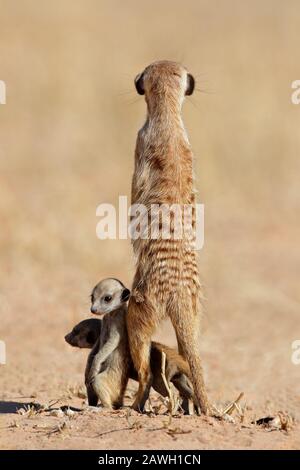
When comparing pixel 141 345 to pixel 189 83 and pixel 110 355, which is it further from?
pixel 189 83

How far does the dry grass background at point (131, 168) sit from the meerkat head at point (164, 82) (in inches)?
49.6

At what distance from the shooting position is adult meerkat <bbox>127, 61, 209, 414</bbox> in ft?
24.5

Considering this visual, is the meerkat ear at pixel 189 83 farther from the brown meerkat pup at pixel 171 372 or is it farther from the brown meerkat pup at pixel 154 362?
the brown meerkat pup at pixel 171 372

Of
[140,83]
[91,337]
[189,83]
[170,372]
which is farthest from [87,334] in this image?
[189,83]

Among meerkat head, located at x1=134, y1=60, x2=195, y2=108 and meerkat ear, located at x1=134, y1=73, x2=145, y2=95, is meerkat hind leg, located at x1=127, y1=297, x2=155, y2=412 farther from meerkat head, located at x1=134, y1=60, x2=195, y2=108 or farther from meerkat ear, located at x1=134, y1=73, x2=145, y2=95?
meerkat ear, located at x1=134, y1=73, x2=145, y2=95

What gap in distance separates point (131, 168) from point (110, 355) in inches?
559

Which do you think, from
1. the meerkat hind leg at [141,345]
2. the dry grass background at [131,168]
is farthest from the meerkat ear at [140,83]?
the meerkat hind leg at [141,345]

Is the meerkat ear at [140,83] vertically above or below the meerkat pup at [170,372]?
above

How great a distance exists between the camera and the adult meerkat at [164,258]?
7.47m

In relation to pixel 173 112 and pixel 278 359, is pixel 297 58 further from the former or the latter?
pixel 173 112

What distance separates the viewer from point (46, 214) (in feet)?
57.1

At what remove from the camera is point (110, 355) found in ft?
24.9

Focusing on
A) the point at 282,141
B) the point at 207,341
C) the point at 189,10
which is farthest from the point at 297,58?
the point at 207,341

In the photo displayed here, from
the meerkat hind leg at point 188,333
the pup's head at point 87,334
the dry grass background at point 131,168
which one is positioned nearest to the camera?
the meerkat hind leg at point 188,333
